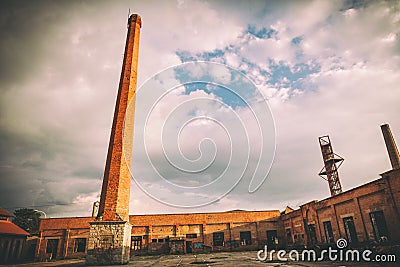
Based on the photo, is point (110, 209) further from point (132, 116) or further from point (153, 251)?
point (153, 251)

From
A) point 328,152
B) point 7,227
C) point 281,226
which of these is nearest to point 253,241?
point 281,226

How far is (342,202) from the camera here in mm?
17188

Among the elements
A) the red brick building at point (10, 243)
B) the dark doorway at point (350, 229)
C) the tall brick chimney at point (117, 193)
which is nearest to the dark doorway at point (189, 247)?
the tall brick chimney at point (117, 193)

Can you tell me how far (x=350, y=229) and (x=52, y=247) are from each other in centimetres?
2897

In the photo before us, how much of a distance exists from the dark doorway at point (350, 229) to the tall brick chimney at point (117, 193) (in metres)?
14.4

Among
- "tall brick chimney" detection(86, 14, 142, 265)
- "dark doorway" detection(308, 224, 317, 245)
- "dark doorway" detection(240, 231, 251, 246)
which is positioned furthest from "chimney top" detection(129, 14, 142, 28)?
"dark doorway" detection(240, 231, 251, 246)

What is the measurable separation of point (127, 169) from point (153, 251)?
51.3ft

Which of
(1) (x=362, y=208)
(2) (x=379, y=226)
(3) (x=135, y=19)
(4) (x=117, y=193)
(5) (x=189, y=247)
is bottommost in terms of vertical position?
(5) (x=189, y=247)

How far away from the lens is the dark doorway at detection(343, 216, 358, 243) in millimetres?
15961

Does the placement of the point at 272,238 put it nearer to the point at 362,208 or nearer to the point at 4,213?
the point at 362,208

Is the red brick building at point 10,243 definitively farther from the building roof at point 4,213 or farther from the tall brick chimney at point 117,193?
the tall brick chimney at point 117,193

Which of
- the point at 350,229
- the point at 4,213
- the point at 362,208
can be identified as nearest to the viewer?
the point at 362,208

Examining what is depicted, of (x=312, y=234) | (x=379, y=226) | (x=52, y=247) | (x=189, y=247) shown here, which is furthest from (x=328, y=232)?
(x=52, y=247)

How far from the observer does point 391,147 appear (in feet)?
63.0
